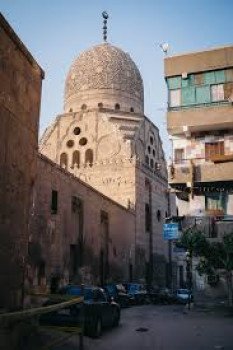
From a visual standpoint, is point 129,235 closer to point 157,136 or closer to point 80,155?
point 80,155

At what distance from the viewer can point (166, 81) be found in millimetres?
21016

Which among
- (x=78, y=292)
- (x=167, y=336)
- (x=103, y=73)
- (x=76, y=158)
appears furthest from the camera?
(x=103, y=73)

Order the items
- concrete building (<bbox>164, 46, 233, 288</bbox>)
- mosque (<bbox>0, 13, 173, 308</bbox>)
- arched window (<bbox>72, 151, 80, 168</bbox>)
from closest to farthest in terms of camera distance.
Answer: mosque (<bbox>0, 13, 173, 308</bbox>) < concrete building (<bbox>164, 46, 233, 288</bbox>) < arched window (<bbox>72, 151, 80, 168</bbox>)

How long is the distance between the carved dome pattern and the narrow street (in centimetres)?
2683

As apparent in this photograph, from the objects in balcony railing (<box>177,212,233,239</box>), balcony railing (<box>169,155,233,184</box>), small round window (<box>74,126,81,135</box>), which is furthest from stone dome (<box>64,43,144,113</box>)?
balcony railing (<box>177,212,233,239</box>)

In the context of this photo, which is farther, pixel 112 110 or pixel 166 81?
pixel 112 110

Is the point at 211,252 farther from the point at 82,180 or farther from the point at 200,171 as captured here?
the point at 82,180

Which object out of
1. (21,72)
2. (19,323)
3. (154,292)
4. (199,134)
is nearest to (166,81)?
(199,134)

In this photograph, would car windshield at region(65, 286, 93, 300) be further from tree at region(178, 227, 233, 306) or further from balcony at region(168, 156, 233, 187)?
balcony at region(168, 156, 233, 187)

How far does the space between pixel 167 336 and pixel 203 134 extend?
11.9 meters

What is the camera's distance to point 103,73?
37562 mm

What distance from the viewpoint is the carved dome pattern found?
123 ft

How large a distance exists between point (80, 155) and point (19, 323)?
96.5 feet

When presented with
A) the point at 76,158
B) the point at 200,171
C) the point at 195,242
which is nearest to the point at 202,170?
the point at 200,171
